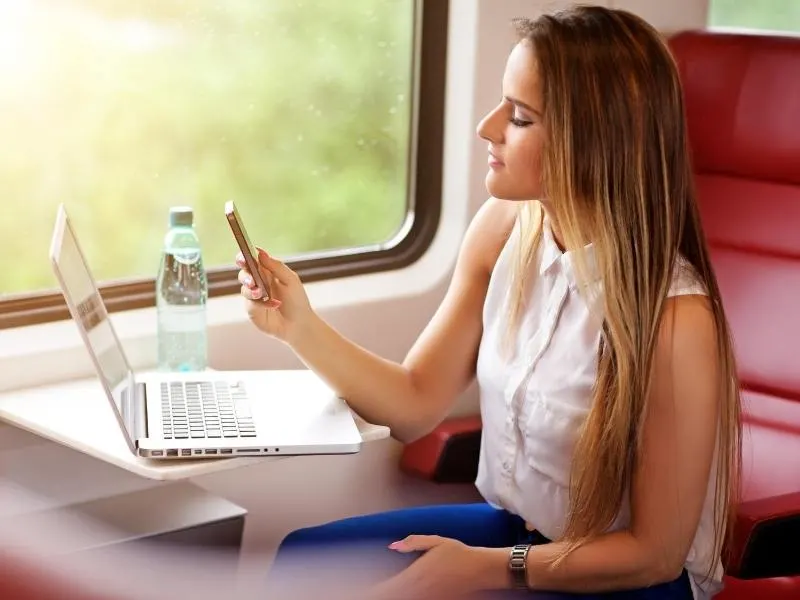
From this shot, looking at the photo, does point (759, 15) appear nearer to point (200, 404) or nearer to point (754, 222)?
point (754, 222)

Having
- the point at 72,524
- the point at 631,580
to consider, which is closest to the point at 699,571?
the point at 631,580

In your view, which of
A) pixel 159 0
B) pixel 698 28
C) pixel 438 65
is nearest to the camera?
pixel 159 0

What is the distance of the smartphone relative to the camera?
1682 millimetres

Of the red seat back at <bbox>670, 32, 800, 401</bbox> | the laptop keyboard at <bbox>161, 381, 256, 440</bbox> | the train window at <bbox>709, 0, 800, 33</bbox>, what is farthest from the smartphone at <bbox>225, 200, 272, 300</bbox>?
the train window at <bbox>709, 0, 800, 33</bbox>

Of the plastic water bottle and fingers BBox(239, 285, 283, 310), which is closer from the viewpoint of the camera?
fingers BBox(239, 285, 283, 310)

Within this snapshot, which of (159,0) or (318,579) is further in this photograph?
(159,0)

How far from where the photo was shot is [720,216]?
234 centimetres

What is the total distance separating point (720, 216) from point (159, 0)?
1.06 metres

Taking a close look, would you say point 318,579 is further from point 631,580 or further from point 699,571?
point 699,571

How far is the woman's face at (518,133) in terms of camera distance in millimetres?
1674

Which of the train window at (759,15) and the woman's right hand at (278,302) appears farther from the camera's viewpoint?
the train window at (759,15)

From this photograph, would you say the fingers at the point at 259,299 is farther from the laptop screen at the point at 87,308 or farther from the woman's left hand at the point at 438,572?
the woman's left hand at the point at 438,572

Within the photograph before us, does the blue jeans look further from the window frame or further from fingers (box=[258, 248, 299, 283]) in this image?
the window frame

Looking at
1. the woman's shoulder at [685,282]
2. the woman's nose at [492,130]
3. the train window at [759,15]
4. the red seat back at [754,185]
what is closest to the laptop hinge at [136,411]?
the woman's nose at [492,130]
